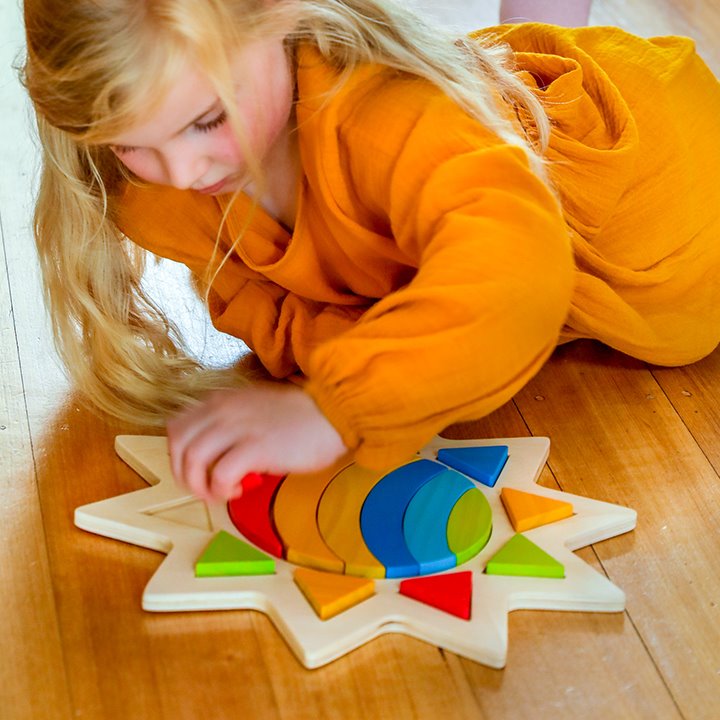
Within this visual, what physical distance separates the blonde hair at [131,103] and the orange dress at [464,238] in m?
0.03

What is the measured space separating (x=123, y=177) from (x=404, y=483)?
0.38 m

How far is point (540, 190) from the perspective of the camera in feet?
2.52

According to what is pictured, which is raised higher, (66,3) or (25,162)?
(66,3)

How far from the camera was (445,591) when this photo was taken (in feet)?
2.60

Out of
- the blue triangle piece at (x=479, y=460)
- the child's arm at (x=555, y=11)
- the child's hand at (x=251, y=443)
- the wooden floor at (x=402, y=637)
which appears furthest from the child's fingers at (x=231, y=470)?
the child's arm at (x=555, y=11)

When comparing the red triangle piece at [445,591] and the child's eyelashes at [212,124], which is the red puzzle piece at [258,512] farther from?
the child's eyelashes at [212,124]

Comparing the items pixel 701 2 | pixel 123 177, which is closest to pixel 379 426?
Result: pixel 123 177

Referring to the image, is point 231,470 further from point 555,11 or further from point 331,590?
point 555,11

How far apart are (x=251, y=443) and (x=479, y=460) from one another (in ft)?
0.76

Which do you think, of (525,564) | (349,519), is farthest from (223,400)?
(525,564)

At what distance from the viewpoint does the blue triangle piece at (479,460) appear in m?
0.90

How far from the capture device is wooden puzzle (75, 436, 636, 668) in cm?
78

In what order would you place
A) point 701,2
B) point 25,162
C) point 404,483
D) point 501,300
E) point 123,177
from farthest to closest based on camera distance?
1. point 701,2
2. point 25,162
3. point 123,177
4. point 404,483
5. point 501,300

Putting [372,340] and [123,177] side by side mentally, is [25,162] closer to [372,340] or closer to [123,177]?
[123,177]
